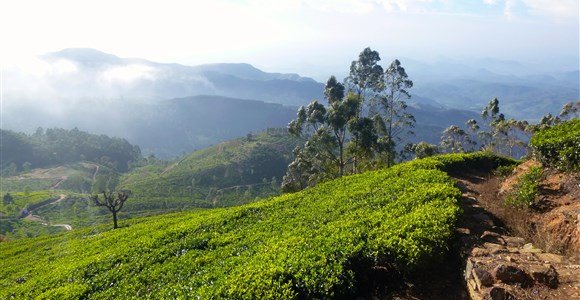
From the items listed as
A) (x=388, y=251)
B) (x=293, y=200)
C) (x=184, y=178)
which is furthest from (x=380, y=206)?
(x=184, y=178)

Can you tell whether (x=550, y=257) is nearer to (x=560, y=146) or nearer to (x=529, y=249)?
(x=529, y=249)

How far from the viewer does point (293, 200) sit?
23.1 metres

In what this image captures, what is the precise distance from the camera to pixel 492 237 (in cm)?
1227

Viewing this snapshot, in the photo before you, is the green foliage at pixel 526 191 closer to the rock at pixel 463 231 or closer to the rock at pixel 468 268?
the rock at pixel 463 231

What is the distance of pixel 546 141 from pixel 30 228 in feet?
368

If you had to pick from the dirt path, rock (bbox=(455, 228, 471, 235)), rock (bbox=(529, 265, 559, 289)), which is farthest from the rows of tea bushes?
the dirt path

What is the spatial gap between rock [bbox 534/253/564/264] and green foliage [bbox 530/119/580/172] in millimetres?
6106

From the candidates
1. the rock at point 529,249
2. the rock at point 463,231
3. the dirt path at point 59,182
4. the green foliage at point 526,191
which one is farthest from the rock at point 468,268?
the dirt path at point 59,182

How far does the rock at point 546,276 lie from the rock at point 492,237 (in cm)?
245

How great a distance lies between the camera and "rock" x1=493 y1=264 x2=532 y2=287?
9312 millimetres

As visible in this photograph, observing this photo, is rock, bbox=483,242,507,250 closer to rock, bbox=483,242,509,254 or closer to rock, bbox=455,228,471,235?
rock, bbox=483,242,509,254

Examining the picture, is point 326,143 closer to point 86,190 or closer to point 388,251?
point 388,251

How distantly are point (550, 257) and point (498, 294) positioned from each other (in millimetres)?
2540

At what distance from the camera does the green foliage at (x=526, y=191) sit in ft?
47.0
